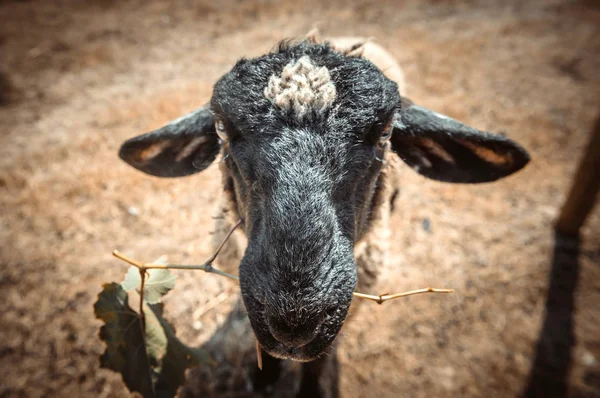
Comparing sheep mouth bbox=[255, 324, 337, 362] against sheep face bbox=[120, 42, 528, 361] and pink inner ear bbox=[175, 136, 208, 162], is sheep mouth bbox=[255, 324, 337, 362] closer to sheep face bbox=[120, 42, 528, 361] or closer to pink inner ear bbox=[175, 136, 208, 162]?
sheep face bbox=[120, 42, 528, 361]

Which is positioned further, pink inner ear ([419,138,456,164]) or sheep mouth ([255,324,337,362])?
pink inner ear ([419,138,456,164])

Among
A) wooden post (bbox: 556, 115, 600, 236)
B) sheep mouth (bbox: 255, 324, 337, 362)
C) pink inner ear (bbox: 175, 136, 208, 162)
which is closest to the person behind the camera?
sheep mouth (bbox: 255, 324, 337, 362)

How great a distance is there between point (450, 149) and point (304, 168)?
1271 millimetres

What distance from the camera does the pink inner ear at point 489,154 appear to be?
84.8 inches

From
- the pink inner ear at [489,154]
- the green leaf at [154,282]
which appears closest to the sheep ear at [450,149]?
the pink inner ear at [489,154]

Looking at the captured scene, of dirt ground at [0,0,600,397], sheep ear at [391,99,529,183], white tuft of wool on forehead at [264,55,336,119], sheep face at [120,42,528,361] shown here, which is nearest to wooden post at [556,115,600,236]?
dirt ground at [0,0,600,397]

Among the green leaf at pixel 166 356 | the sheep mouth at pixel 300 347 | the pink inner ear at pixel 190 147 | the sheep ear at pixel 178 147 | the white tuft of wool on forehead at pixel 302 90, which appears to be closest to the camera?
the sheep mouth at pixel 300 347

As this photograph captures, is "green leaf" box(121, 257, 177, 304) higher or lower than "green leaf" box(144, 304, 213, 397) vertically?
higher

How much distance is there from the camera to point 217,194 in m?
3.98

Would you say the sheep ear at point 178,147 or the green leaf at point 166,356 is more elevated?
the sheep ear at point 178,147

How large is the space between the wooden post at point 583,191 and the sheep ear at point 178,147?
359 cm

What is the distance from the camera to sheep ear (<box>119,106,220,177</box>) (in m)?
2.17

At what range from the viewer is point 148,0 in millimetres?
7840

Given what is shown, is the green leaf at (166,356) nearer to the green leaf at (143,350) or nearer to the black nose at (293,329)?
the green leaf at (143,350)
